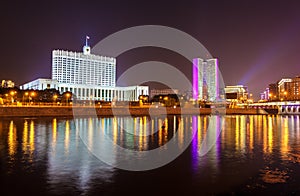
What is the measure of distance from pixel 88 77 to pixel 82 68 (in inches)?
210

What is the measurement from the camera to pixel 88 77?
156 meters

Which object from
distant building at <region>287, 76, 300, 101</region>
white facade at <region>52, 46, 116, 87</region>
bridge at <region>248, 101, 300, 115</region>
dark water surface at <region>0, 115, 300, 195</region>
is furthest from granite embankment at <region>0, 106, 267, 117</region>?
distant building at <region>287, 76, 300, 101</region>

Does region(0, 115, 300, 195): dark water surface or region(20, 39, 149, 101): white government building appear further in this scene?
region(20, 39, 149, 101): white government building

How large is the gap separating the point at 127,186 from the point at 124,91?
144m

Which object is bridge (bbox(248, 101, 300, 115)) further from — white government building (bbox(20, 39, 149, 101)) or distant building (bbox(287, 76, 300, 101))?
white government building (bbox(20, 39, 149, 101))

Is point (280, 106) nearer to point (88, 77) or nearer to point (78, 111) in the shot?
point (78, 111)

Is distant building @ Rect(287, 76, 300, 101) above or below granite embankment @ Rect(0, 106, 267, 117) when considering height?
above

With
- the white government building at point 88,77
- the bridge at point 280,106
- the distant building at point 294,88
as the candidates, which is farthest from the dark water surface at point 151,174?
the distant building at point 294,88

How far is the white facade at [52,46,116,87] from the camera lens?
148m

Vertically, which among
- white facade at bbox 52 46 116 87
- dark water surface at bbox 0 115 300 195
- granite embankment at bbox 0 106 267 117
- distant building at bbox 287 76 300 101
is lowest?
dark water surface at bbox 0 115 300 195

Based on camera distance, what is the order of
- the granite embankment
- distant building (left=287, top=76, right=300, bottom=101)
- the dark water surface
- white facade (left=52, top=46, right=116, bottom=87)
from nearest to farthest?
1. the dark water surface
2. the granite embankment
3. white facade (left=52, top=46, right=116, bottom=87)
4. distant building (left=287, top=76, right=300, bottom=101)

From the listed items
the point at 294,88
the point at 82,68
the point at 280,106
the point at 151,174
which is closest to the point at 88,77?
the point at 82,68

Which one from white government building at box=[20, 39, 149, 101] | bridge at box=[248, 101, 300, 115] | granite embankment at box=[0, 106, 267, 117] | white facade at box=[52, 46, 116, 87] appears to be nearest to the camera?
granite embankment at box=[0, 106, 267, 117]

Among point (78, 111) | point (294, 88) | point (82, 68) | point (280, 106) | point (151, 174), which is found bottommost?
point (151, 174)
